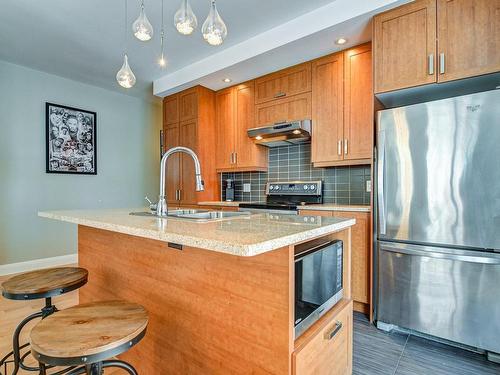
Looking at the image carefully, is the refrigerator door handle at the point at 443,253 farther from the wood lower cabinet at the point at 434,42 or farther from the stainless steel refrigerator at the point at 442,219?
the wood lower cabinet at the point at 434,42

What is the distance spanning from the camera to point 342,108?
277cm

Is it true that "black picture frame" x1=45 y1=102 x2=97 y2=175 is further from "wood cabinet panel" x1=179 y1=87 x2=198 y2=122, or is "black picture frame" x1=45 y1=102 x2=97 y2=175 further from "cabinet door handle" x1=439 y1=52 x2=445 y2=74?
"cabinet door handle" x1=439 y1=52 x2=445 y2=74

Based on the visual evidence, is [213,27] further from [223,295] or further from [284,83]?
[284,83]

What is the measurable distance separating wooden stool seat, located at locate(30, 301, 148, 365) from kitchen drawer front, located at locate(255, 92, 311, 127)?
255 centimetres

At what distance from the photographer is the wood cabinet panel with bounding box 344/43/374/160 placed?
262cm

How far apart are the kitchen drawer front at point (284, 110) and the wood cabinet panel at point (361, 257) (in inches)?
50.1

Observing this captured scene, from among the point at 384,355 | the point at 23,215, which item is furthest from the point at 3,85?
the point at 384,355

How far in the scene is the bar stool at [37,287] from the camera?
54.4 inches

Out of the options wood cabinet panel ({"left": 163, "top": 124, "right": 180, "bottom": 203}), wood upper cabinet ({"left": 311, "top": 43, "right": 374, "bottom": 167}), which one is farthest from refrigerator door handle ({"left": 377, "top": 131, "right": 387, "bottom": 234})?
wood cabinet panel ({"left": 163, "top": 124, "right": 180, "bottom": 203})

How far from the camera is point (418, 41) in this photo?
2.07m

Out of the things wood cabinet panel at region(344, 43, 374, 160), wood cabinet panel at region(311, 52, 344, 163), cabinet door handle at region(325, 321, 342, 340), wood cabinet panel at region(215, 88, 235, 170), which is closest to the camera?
cabinet door handle at region(325, 321, 342, 340)

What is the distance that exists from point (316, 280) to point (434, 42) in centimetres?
196

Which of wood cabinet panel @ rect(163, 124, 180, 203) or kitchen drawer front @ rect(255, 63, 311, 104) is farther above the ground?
kitchen drawer front @ rect(255, 63, 311, 104)

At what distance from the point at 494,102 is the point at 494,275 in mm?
1072
